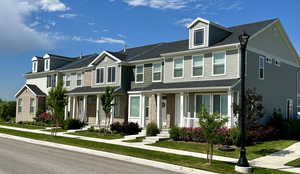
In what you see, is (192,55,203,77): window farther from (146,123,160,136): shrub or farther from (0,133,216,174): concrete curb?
(0,133,216,174): concrete curb

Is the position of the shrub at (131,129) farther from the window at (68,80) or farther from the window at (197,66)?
the window at (68,80)

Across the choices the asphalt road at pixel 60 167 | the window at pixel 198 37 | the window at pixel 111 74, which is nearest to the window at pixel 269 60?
the window at pixel 198 37

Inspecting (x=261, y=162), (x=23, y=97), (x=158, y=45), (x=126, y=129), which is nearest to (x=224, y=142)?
(x=261, y=162)

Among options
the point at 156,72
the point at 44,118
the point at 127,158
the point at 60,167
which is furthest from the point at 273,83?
the point at 44,118

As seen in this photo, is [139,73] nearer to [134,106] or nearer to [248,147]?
[134,106]

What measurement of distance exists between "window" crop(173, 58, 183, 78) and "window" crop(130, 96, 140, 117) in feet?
14.6

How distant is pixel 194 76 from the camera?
2294 centimetres

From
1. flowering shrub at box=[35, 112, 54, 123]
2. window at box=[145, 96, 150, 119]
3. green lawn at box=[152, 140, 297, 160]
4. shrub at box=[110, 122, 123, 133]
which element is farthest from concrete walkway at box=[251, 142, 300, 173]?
flowering shrub at box=[35, 112, 54, 123]

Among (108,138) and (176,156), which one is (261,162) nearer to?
(176,156)

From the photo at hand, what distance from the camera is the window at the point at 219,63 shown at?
2133cm

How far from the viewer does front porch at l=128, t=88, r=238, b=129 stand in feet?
67.9

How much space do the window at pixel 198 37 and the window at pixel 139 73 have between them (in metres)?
6.60

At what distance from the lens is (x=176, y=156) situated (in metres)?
15.0

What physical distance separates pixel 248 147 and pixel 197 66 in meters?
7.67
